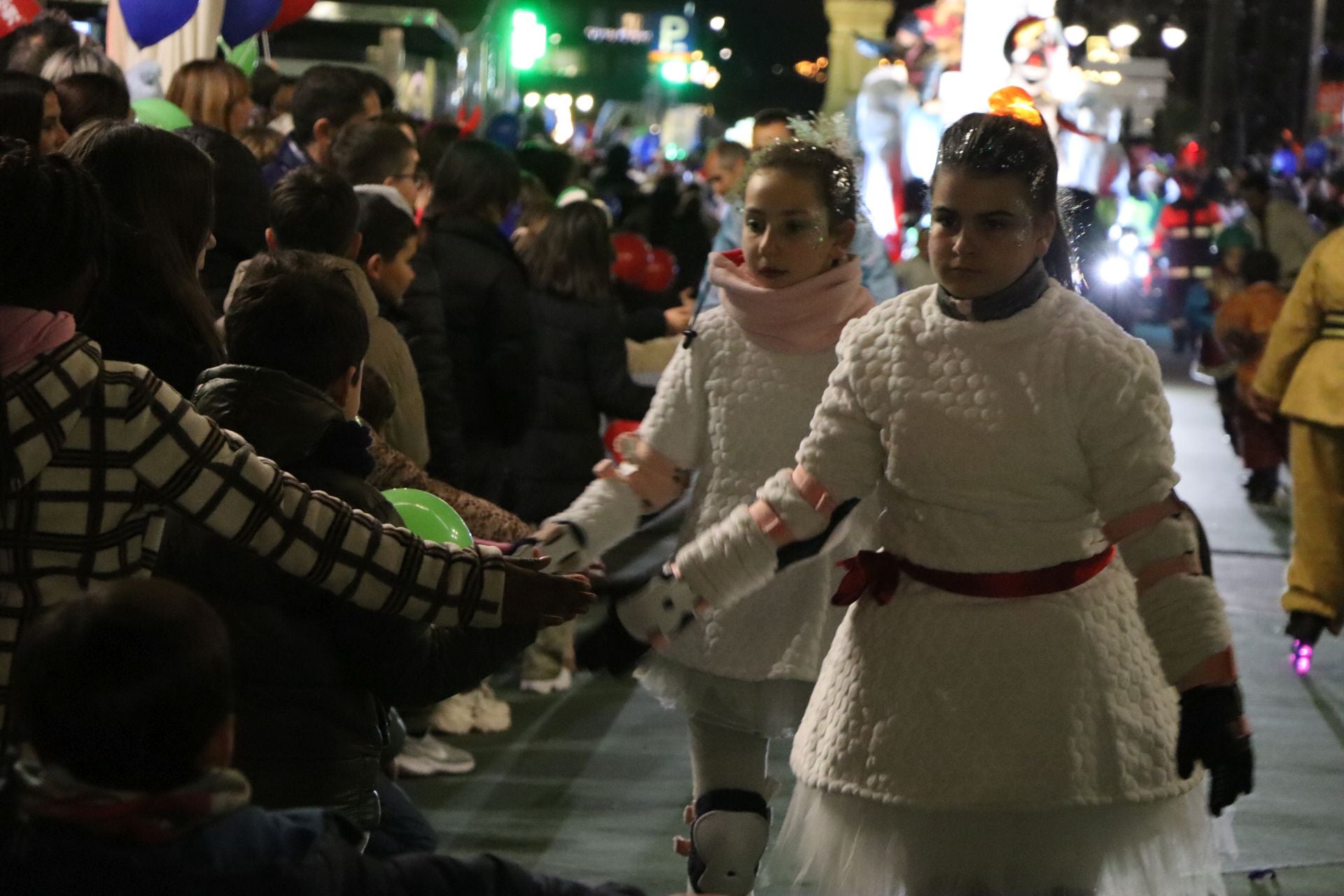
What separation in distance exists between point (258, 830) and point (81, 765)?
0.71ft

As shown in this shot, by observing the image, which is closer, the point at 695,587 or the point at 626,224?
the point at 695,587

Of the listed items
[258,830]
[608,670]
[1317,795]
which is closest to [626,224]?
[1317,795]

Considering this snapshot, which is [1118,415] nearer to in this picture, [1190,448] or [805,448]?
[805,448]

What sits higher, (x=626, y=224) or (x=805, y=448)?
(x=805, y=448)

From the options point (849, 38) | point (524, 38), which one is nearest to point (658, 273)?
point (524, 38)

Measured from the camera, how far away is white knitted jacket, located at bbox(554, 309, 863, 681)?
13.8ft

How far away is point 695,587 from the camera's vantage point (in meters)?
3.51

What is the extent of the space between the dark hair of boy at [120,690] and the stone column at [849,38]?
1377 inches

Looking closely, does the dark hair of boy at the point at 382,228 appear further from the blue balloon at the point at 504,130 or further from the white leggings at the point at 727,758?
the blue balloon at the point at 504,130

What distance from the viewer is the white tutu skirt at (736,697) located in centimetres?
425

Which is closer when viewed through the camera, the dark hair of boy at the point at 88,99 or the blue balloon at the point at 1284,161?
the dark hair of boy at the point at 88,99

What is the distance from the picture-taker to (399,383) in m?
5.41

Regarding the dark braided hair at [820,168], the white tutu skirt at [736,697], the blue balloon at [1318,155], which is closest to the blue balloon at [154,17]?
the dark braided hair at [820,168]

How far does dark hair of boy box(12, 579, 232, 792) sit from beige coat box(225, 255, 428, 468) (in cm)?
323
